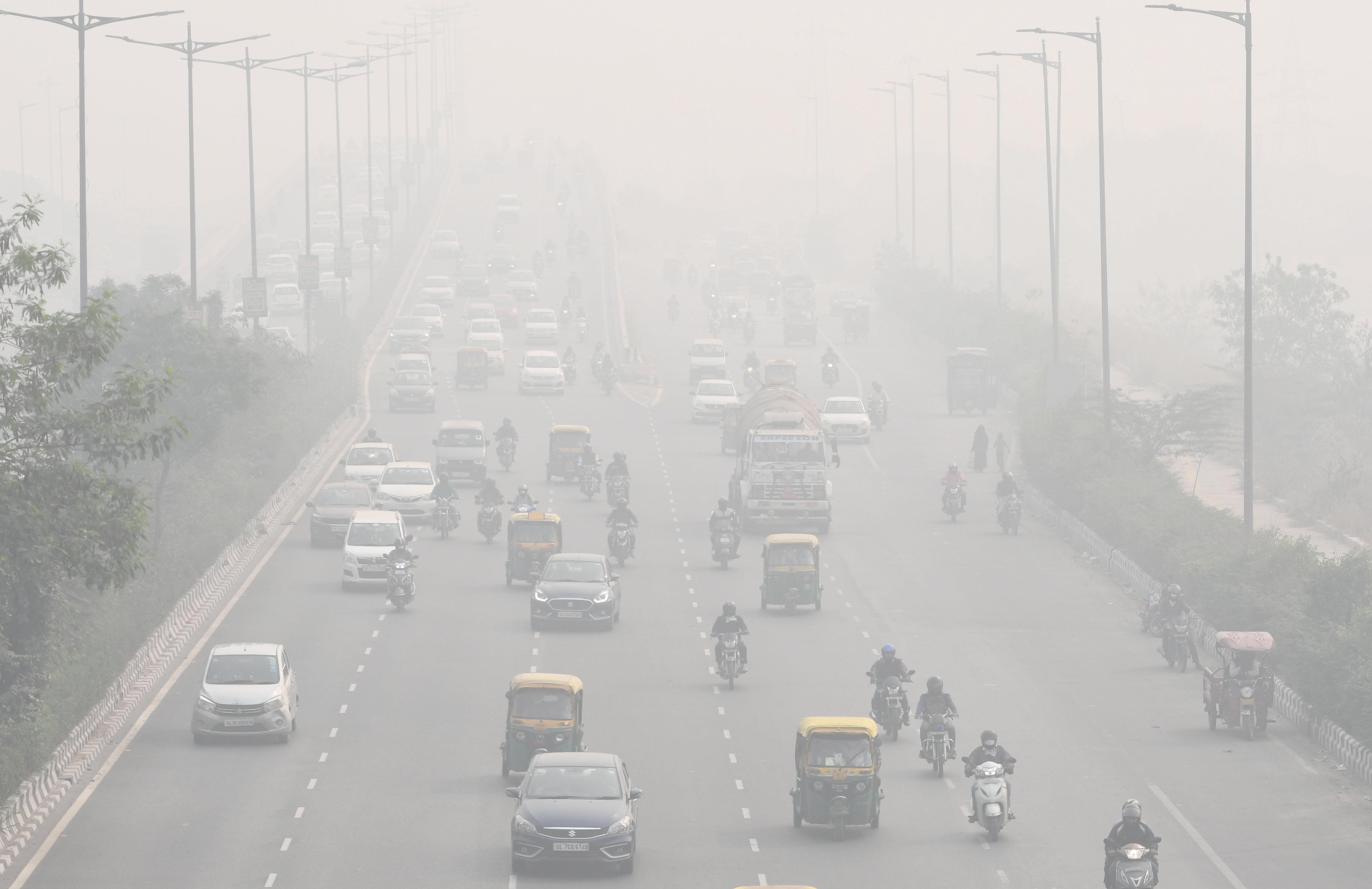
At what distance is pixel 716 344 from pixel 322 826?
2523 inches

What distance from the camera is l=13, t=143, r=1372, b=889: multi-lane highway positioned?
25.3 meters

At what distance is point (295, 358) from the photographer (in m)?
66.9

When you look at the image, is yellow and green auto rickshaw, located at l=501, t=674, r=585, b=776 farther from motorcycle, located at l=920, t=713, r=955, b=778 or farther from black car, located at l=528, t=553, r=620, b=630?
black car, located at l=528, t=553, r=620, b=630

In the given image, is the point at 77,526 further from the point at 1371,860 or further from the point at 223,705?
the point at 1371,860

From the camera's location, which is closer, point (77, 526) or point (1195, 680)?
point (77, 526)

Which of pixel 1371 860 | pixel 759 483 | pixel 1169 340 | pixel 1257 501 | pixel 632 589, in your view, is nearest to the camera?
pixel 1371 860

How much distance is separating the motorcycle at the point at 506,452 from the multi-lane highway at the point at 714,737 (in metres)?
4.66

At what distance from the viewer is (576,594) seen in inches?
1638

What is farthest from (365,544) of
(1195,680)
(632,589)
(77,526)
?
(77,526)

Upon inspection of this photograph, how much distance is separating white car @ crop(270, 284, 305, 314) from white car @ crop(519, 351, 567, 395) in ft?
97.8

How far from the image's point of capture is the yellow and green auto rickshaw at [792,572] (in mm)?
43344

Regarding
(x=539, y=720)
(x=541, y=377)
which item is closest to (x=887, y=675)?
(x=539, y=720)

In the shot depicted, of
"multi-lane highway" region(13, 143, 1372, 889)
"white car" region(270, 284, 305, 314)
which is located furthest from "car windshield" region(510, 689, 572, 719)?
"white car" region(270, 284, 305, 314)

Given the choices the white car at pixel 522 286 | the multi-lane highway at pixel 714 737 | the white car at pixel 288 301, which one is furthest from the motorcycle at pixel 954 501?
the white car at pixel 288 301
